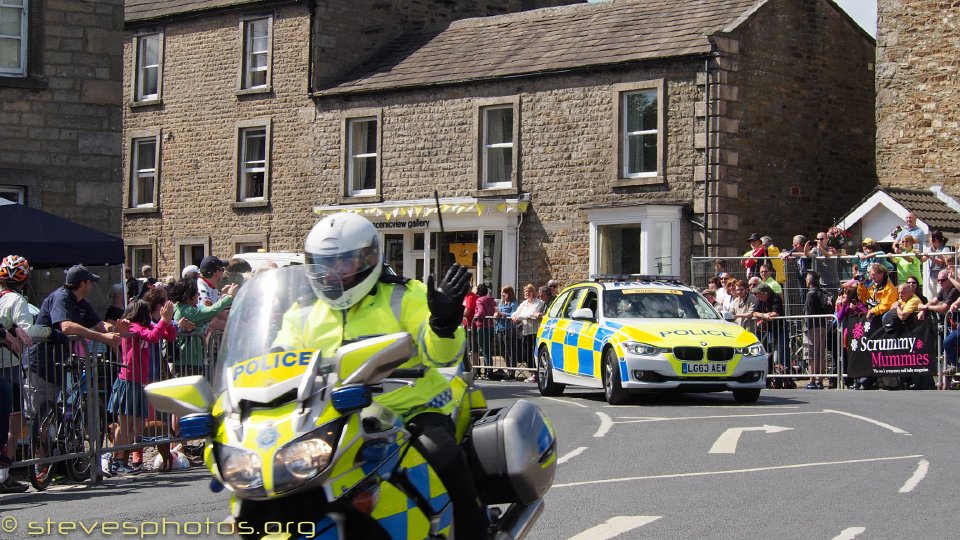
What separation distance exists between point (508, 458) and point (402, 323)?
0.74 m

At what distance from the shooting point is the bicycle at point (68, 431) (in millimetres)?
11609

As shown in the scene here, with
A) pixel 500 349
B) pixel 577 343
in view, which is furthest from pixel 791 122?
pixel 577 343

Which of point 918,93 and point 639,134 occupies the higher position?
point 918,93

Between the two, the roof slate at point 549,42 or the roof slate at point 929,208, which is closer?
the roof slate at point 929,208

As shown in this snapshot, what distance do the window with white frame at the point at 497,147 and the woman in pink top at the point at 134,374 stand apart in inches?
841

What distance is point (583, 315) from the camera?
18453 millimetres

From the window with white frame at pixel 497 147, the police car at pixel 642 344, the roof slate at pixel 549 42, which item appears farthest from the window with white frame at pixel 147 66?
the police car at pixel 642 344

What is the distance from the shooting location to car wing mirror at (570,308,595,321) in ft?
60.4

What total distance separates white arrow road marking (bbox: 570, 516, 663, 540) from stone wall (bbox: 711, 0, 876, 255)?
21.6 m

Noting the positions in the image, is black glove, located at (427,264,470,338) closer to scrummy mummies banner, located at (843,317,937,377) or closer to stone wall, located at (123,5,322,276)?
scrummy mummies banner, located at (843,317,937,377)

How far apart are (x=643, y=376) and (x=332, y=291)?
11.9m

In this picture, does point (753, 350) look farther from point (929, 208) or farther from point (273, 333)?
point (273, 333)

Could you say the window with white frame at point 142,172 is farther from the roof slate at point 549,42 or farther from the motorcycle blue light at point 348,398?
the motorcycle blue light at point 348,398

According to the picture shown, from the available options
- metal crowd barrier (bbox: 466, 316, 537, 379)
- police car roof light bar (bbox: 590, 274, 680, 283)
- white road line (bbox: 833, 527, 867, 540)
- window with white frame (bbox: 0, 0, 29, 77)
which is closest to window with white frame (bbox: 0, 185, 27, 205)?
window with white frame (bbox: 0, 0, 29, 77)
